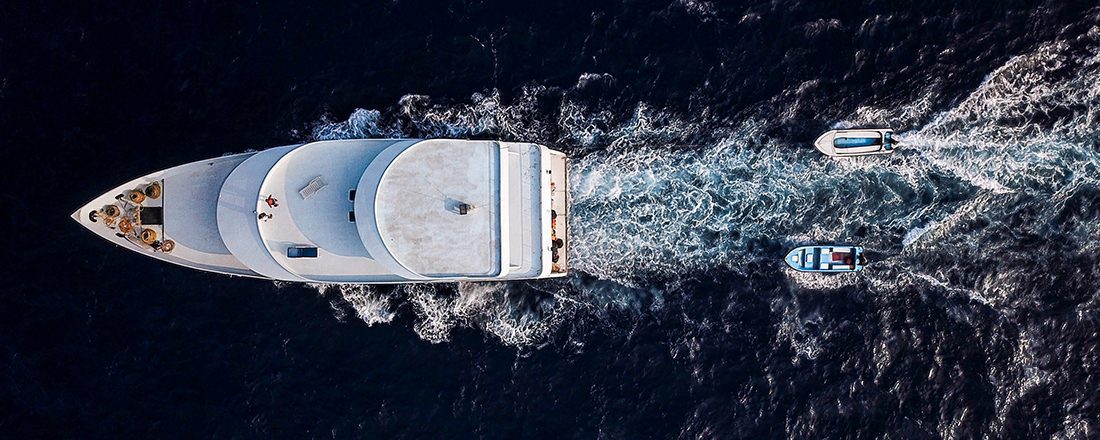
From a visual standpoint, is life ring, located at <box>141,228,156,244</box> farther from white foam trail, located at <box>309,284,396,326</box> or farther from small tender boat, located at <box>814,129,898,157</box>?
small tender boat, located at <box>814,129,898,157</box>

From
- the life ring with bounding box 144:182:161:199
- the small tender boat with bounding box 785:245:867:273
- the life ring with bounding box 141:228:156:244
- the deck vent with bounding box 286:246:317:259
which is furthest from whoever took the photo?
the small tender boat with bounding box 785:245:867:273

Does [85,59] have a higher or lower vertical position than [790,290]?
higher

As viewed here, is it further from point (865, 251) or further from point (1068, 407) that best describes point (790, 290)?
point (1068, 407)

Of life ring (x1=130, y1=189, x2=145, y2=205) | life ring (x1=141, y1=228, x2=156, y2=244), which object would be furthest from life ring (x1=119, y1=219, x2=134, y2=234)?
life ring (x1=130, y1=189, x2=145, y2=205)

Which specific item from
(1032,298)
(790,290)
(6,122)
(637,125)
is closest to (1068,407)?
(1032,298)

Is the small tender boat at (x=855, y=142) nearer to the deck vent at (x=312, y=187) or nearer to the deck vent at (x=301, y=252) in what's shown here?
the deck vent at (x=312, y=187)

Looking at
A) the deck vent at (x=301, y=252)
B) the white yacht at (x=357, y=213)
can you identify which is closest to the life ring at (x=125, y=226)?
the white yacht at (x=357, y=213)
